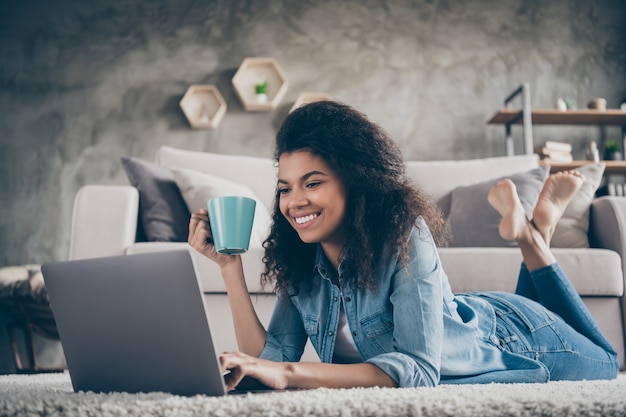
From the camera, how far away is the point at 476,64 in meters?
4.10

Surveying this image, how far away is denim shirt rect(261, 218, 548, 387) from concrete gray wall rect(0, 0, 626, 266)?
2.83 meters

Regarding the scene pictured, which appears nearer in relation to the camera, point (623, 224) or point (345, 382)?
point (345, 382)

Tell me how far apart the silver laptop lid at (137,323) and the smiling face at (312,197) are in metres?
0.38

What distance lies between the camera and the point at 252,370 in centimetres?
86

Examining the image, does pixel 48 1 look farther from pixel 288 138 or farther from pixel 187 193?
pixel 288 138

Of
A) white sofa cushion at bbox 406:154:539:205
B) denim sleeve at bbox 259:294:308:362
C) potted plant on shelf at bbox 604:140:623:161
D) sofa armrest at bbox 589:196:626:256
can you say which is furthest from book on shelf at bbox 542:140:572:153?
denim sleeve at bbox 259:294:308:362

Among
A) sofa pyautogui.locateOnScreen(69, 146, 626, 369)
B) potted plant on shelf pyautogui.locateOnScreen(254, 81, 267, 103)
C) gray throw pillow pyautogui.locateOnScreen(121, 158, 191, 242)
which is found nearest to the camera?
sofa pyautogui.locateOnScreen(69, 146, 626, 369)

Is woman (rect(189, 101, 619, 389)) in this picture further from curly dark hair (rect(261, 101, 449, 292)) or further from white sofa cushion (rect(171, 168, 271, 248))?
white sofa cushion (rect(171, 168, 271, 248))

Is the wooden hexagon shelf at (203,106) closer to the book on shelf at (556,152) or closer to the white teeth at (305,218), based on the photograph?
the book on shelf at (556,152)

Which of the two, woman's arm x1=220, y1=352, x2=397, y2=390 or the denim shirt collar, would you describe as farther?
the denim shirt collar

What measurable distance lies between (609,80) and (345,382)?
3966mm

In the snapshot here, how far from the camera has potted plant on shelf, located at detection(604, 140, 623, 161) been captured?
3816 millimetres

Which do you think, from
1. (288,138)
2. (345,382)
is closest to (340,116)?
(288,138)

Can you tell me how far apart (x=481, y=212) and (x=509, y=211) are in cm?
63
